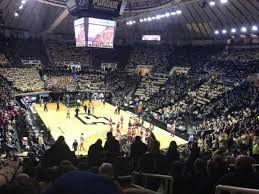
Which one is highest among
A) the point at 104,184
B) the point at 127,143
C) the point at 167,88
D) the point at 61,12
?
the point at 61,12

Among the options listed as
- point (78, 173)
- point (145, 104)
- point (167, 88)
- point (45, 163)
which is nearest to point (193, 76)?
point (167, 88)

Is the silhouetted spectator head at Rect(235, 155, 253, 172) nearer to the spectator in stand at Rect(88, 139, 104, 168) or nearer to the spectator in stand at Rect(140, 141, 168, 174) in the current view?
the spectator in stand at Rect(140, 141, 168, 174)

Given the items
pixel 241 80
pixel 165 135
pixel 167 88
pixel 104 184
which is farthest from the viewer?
pixel 167 88

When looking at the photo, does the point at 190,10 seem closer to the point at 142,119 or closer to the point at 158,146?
the point at 142,119

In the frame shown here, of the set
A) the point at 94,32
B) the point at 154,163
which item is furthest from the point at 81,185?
the point at 94,32

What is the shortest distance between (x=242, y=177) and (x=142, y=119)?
28.7 meters

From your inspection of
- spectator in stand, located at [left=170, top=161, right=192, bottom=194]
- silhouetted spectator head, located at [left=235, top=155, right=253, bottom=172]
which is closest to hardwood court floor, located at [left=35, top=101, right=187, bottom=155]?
spectator in stand, located at [left=170, top=161, right=192, bottom=194]

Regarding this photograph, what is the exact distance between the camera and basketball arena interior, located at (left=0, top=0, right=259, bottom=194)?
5.56 meters

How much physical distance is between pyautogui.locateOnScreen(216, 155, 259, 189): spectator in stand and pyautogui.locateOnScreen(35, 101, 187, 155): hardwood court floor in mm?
20009

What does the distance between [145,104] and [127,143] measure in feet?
54.9

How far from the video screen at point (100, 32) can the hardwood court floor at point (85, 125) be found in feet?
23.3

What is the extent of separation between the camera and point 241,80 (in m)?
36.8

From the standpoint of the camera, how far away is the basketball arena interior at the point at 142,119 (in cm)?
556

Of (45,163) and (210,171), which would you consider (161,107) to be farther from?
(210,171)
